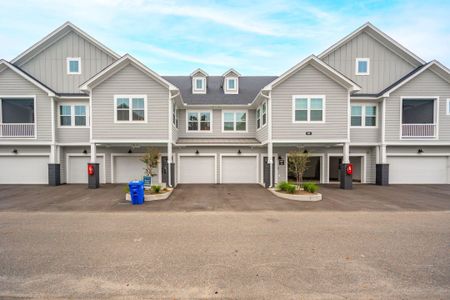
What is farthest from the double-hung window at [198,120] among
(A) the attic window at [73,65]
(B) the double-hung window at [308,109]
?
(A) the attic window at [73,65]

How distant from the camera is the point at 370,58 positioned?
14.0 metres

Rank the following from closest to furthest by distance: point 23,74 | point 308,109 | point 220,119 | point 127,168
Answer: point 308,109 < point 23,74 < point 127,168 < point 220,119

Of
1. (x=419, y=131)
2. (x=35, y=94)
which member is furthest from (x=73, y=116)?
(x=419, y=131)

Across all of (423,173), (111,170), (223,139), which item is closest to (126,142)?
(111,170)

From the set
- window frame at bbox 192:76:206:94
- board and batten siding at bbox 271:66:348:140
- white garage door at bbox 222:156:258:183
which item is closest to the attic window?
window frame at bbox 192:76:206:94

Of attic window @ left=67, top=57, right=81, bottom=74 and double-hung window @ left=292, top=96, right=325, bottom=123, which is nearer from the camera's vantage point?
double-hung window @ left=292, top=96, right=325, bottom=123

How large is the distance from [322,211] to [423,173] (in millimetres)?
11884

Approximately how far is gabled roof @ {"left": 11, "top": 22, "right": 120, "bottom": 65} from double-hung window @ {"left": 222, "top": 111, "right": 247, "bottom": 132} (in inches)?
367

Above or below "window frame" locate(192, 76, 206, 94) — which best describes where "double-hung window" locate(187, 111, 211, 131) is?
below

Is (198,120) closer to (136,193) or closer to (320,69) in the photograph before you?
(136,193)

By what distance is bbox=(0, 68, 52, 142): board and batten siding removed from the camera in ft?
39.7

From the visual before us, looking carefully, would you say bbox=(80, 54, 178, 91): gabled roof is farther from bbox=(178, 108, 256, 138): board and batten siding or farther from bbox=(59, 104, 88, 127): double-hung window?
bbox=(178, 108, 256, 138): board and batten siding

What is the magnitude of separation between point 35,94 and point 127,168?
7261mm

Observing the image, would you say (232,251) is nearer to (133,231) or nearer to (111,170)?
(133,231)
